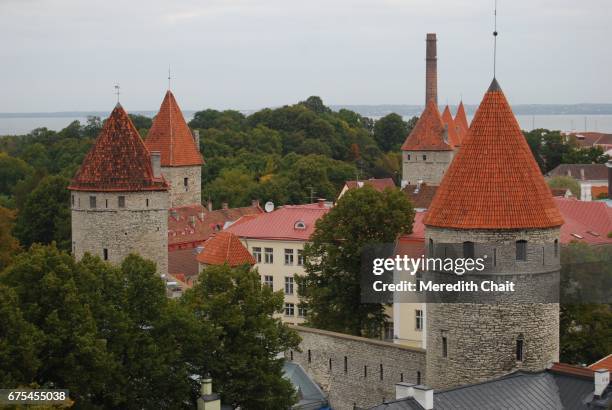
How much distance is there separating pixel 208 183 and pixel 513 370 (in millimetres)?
66773

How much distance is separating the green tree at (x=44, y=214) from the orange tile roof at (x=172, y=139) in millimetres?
5774

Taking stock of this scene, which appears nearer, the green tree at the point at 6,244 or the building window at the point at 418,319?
the building window at the point at 418,319

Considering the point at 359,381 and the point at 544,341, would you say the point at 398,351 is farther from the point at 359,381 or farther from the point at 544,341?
the point at 544,341

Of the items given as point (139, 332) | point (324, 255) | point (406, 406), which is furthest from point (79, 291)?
point (324, 255)

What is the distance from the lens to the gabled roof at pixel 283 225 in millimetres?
50809

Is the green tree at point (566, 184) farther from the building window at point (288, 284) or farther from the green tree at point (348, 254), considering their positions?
the green tree at point (348, 254)

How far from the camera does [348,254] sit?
129 ft

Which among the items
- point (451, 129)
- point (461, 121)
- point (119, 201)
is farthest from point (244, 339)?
point (461, 121)

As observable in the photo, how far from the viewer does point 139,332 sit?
89.0 feet

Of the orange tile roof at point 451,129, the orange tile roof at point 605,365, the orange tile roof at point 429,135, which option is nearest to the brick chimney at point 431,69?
Answer: the orange tile roof at point 451,129

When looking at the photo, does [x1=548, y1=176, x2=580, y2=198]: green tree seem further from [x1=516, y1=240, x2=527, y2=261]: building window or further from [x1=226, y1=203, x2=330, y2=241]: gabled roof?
[x1=516, y1=240, x2=527, y2=261]: building window

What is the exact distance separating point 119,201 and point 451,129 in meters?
47.0

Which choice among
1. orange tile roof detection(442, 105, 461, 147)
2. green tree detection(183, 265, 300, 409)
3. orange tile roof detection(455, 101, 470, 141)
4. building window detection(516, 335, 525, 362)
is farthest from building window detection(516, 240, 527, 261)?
orange tile roof detection(455, 101, 470, 141)

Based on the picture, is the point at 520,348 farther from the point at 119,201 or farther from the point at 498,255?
the point at 119,201
